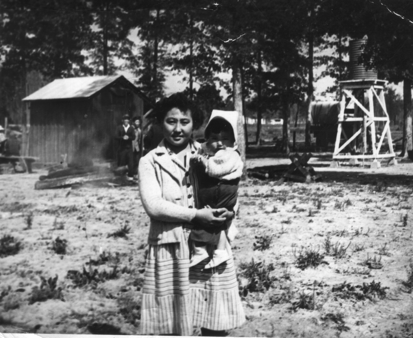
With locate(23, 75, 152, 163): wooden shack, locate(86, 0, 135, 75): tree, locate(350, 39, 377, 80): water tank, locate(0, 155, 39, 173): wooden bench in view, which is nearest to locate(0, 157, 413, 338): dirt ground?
Answer: locate(0, 155, 39, 173): wooden bench

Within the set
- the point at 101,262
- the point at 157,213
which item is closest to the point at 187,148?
the point at 157,213

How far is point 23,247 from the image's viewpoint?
4652mm

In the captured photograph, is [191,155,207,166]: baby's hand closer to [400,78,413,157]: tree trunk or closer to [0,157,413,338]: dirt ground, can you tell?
[0,157,413,338]: dirt ground

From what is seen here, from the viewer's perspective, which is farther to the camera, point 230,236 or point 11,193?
point 11,193

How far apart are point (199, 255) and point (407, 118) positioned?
349cm

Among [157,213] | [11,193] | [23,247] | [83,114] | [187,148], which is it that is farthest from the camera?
[11,193]

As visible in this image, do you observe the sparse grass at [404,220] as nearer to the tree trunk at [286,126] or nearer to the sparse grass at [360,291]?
the sparse grass at [360,291]

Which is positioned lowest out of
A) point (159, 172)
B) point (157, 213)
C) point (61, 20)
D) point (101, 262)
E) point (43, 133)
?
point (101, 262)

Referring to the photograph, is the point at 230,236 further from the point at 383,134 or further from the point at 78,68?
the point at 383,134

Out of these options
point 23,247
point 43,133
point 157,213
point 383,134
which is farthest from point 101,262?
point 383,134

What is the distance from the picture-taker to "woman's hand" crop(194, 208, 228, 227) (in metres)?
2.45

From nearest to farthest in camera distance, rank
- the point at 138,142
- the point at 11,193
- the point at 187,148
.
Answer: the point at 187,148 < the point at 138,142 < the point at 11,193

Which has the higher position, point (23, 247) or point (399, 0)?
point (399, 0)

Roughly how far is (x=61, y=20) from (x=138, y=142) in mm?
1638
